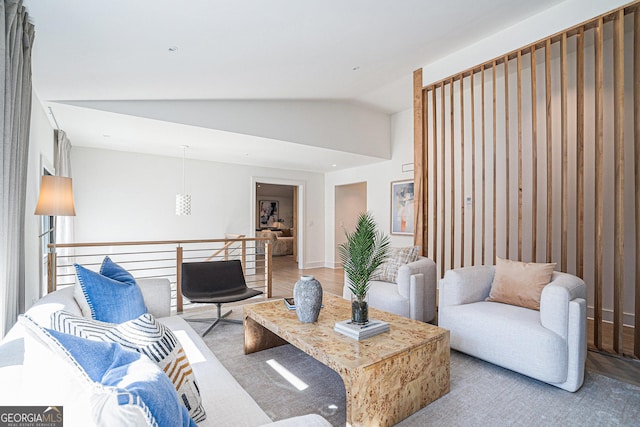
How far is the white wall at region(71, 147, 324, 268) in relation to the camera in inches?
200

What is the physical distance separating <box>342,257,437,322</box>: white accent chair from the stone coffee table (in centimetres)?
90

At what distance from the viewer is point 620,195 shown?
2.56m

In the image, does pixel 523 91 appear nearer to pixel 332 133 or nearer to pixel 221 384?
pixel 332 133

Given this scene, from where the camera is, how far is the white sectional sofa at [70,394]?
2.40 ft

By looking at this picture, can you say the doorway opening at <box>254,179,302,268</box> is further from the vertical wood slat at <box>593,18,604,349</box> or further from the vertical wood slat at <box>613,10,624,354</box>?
the vertical wood slat at <box>613,10,624,354</box>

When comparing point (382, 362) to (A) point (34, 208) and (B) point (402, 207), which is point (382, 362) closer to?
(A) point (34, 208)

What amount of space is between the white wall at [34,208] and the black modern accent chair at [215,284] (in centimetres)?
125

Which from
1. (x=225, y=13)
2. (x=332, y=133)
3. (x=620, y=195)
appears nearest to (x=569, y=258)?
(x=620, y=195)

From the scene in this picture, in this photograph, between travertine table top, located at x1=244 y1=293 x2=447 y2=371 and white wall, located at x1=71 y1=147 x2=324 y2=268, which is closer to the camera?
travertine table top, located at x1=244 y1=293 x2=447 y2=371

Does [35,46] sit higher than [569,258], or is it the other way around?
[35,46]

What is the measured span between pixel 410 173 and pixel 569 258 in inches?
108

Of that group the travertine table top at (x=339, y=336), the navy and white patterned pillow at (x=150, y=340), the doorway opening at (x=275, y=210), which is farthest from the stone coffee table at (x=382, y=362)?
the doorway opening at (x=275, y=210)

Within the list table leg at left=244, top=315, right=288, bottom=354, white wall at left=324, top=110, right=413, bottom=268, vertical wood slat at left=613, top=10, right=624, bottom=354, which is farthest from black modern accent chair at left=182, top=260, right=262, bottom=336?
white wall at left=324, top=110, right=413, bottom=268

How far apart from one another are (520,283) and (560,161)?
1861 mm
